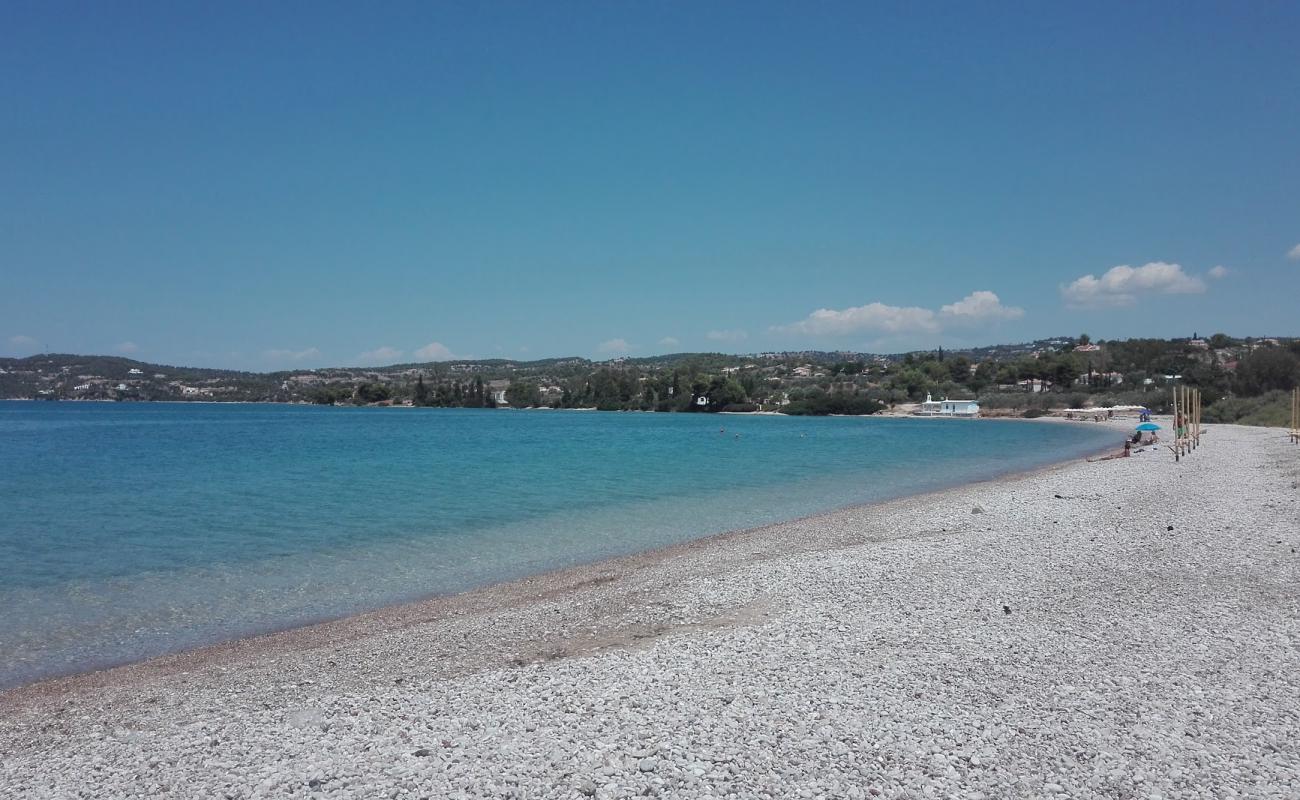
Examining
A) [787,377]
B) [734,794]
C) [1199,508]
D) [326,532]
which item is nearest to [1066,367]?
[787,377]

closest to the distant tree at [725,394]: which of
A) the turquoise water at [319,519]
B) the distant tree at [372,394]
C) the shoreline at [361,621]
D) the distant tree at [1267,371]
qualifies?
the distant tree at [372,394]

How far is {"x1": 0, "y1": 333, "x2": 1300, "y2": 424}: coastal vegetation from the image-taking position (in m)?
89.1

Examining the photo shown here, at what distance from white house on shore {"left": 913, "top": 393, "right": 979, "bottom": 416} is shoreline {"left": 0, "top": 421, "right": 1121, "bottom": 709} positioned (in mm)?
96034

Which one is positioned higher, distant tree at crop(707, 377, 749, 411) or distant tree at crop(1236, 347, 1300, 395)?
distant tree at crop(1236, 347, 1300, 395)

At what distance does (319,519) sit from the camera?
19.8 m

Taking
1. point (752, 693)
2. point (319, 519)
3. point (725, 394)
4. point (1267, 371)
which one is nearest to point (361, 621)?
point (752, 693)

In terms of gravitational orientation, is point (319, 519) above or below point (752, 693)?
below

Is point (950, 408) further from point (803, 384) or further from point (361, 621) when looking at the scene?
point (361, 621)

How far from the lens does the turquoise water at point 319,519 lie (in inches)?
442

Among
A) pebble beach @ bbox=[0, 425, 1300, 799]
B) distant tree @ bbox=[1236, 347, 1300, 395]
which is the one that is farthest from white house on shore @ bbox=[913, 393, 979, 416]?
pebble beach @ bbox=[0, 425, 1300, 799]

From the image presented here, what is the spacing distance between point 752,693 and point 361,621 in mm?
6150

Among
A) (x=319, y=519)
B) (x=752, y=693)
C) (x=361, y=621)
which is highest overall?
(x=752, y=693)

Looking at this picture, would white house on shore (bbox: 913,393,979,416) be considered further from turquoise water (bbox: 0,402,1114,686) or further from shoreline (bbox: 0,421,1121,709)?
shoreline (bbox: 0,421,1121,709)

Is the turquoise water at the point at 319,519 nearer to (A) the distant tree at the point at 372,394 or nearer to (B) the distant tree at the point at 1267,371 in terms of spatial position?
(B) the distant tree at the point at 1267,371
